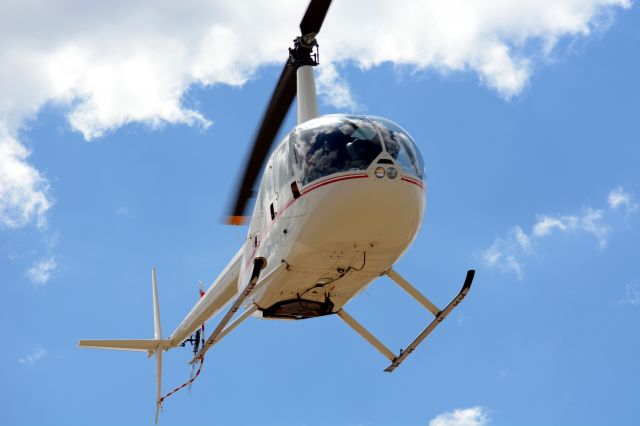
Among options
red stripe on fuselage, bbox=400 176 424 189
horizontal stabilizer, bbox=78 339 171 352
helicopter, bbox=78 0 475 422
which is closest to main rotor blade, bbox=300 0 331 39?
helicopter, bbox=78 0 475 422

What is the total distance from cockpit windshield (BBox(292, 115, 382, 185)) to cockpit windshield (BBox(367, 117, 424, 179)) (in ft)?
0.77

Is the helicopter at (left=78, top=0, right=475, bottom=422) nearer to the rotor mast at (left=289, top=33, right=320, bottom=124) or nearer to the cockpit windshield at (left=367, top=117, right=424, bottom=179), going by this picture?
the cockpit windshield at (left=367, top=117, right=424, bottom=179)

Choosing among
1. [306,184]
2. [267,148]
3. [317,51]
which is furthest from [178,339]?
[306,184]

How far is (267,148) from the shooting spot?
986 inches

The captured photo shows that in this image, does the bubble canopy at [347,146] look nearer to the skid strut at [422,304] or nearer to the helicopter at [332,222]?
the helicopter at [332,222]

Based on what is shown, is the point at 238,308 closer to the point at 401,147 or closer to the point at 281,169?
the point at 281,169

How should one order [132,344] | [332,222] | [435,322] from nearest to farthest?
[332,222] → [435,322] → [132,344]

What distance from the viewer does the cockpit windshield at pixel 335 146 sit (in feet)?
56.0

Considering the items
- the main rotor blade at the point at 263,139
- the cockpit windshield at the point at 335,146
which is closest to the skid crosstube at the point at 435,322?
the cockpit windshield at the point at 335,146

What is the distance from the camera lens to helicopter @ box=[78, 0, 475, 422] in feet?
55.9

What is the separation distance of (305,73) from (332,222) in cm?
853

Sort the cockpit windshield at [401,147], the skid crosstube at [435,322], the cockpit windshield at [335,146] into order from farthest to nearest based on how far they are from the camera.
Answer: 1. the skid crosstube at [435,322]
2. the cockpit windshield at [401,147]
3. the cockpit windshield at [335,146]

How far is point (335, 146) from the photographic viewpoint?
56.6 feet

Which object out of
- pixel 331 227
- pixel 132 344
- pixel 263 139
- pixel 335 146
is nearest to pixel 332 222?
pixel 331 227
